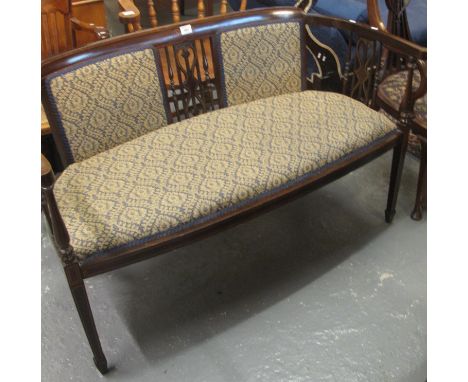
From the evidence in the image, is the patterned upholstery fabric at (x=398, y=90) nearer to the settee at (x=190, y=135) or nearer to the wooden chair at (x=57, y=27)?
the settee at (x=190, y=135)

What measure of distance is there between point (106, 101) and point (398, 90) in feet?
4.04

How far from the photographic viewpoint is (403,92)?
214 centimetres

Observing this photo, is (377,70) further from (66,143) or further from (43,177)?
(43,177)

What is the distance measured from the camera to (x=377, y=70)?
2066 millimetres

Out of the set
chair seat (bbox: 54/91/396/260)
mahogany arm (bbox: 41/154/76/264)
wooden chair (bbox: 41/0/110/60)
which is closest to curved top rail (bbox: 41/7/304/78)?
chair seat (bbox: 54/91/396/260)

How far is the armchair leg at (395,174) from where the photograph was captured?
2006 millimetres

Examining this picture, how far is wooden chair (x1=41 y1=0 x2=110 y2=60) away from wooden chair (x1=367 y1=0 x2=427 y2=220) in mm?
1426

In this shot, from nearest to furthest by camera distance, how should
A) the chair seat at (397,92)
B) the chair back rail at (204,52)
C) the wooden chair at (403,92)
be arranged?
the chair back rail at (204,52), the wooden chair at (403,92), the chair seat at (397,92)

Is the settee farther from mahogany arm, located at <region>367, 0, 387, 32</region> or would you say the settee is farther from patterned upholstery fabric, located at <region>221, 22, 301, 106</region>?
mahogany arm, located at <region>367, 0, 387, 32</region>

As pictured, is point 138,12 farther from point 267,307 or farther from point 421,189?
point 421,189

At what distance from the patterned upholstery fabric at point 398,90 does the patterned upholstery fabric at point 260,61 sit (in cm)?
39

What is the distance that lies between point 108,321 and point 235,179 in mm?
697

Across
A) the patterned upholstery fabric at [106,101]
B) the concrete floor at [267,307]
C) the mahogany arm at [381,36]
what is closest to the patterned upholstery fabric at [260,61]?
the mahogany arm at [381,36]
